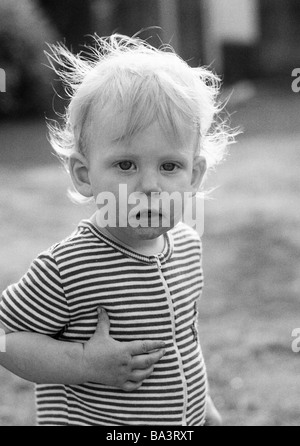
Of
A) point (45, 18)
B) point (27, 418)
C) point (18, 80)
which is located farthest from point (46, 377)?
point (45, 18)

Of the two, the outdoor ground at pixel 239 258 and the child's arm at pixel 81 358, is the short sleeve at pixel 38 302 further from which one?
the outdoor ground at pixel 239 258

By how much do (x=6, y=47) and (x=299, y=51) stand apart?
22.2 ft

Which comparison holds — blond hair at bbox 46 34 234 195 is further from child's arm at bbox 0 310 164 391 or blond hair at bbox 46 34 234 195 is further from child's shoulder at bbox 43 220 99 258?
child's arm at bbox 0 310 164 391

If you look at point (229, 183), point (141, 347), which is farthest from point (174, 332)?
point (229, 183)

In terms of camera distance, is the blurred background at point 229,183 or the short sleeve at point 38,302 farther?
the blurred background at point 229,183

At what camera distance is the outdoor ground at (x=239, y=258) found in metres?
3.59

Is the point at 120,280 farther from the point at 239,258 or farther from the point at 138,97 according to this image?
the point at 239,258

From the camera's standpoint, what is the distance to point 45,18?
14.3 m

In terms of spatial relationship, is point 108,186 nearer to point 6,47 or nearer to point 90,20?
point 6,47

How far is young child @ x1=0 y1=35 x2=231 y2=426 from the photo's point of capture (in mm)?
1755

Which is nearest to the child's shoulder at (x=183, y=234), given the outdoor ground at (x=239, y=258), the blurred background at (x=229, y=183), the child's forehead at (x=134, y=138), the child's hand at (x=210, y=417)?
the child's forehead at (x=134, y=138)

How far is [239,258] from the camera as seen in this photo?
17.9 feet

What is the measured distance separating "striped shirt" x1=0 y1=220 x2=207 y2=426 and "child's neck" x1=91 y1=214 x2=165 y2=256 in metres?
0.02

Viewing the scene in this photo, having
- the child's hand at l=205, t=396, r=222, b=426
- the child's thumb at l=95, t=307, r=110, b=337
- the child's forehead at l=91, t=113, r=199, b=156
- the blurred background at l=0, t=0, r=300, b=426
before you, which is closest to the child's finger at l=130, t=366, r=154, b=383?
the child's thumb at l=95, t=307, r=110, b=337
